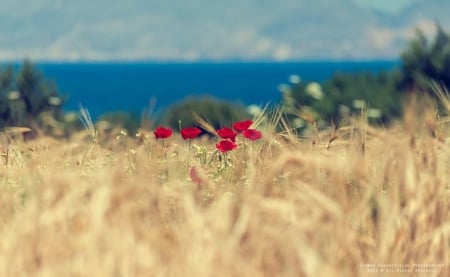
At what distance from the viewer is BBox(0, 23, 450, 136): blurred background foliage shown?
37.5m

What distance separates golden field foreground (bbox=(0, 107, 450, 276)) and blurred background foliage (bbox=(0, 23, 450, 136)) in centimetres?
2797

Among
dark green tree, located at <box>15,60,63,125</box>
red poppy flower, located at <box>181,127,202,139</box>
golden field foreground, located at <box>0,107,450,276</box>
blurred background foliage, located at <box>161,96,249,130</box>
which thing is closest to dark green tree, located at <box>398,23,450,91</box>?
blurred background foliage, located at <box>161,96,249,130</box>

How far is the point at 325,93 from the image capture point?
5181 cm

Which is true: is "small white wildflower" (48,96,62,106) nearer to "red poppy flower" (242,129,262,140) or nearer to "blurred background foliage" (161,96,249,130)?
"blurred background foliage" (161,96,249,130)

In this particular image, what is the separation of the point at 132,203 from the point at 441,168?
5.19 feet

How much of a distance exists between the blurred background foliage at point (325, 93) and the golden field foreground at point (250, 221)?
91.8 ft

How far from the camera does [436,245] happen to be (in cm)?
464

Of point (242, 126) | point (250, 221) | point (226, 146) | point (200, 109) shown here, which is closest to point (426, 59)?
point (200, 109)

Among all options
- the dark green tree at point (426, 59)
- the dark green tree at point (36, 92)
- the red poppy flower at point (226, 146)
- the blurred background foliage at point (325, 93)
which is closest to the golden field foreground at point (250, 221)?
the red poppy flower at point (226, 146)

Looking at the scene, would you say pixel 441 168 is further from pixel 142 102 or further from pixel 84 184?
pixel 142 102

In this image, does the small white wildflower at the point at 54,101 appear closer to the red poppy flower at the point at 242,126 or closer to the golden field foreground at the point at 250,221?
the red poppy flower at the point at 242,126

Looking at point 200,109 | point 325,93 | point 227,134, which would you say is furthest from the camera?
point 325,93

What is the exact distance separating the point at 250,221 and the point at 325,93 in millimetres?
47725

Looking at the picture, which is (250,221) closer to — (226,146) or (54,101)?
(226,146)
